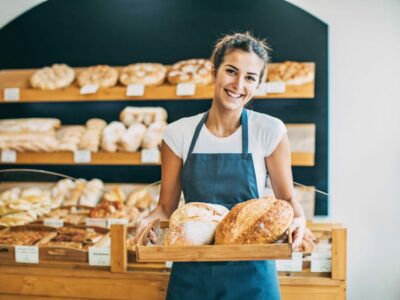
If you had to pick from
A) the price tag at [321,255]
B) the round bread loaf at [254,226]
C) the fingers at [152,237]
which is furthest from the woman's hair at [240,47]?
the price tag at [321,255]

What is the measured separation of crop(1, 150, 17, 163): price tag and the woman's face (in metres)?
2.13

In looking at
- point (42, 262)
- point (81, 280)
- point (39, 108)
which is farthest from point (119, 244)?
point (39, 108)

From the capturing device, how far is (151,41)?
11.3 feet

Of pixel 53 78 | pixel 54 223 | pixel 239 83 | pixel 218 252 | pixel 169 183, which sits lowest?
pixel 54 223

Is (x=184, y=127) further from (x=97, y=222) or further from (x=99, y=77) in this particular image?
(x=99, y=77)

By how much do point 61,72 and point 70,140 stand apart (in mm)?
529

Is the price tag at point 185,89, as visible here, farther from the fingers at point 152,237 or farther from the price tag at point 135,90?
the fingers at point 152,237

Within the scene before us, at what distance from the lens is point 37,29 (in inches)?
143

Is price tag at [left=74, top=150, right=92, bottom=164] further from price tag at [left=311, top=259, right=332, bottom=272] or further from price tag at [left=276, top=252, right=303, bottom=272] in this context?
price tag at [left=311, top=259, right=332, bottom=272]

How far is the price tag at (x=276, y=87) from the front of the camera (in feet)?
9.36

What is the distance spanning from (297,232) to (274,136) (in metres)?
0.40

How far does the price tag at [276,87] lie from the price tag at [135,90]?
2.72 ft

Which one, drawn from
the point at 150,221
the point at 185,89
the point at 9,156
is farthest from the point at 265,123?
the point at 9,156

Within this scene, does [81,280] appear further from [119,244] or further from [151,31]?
[151,31]
